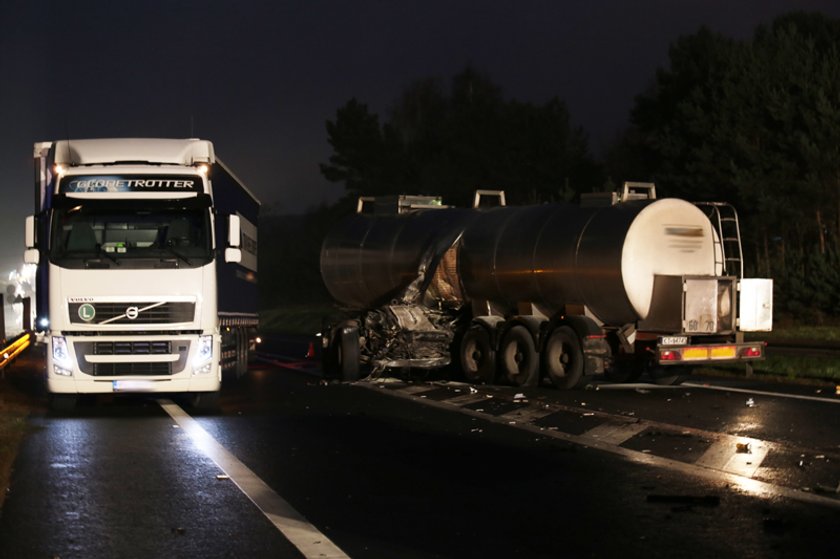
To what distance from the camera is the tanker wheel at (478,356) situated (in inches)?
855

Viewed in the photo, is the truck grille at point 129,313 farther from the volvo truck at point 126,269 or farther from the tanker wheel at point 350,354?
the tanker wheel at point 350,354

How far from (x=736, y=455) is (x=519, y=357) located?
375 inches

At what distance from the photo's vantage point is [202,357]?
1641 cm

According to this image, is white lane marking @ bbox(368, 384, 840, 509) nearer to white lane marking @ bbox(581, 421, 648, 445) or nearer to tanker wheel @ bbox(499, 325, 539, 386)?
white lane marking @ bbox(581, 421, 648, 445)

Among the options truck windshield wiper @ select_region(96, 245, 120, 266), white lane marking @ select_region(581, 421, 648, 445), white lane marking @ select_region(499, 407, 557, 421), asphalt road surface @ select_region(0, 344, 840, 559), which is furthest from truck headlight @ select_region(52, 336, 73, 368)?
white lane marking @ select_region(581, 421, 648, 445)

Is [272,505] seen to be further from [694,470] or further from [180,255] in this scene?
[180,255]

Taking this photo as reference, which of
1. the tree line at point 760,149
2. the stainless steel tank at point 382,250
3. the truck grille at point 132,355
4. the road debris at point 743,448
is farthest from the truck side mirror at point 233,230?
the tree line at point 760,149

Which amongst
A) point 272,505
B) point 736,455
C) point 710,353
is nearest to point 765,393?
point 710,353

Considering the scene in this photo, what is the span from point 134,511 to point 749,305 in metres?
13.5

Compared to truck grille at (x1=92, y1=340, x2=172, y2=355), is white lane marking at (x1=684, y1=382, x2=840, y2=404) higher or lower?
lower

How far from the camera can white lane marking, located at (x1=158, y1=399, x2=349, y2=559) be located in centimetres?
777

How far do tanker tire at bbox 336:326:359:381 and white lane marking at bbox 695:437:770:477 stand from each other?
10.8 m

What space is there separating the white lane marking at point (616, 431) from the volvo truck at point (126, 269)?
17.8ft

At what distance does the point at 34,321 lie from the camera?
1719 centimetres
